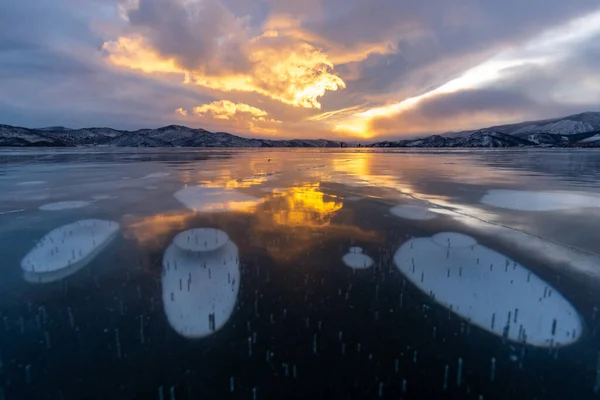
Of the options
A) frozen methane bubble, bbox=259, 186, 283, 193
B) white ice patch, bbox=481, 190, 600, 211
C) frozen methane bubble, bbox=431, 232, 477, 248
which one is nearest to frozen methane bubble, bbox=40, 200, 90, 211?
frozen methane bubble, bbox=259, 186, 283, 193

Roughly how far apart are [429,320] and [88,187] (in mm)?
20131

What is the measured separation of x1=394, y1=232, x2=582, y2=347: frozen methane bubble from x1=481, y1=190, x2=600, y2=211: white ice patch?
22.0 feet

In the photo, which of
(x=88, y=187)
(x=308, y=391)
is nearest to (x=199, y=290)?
(x=308, y=391)

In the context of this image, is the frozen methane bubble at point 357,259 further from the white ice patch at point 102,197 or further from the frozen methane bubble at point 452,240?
the white ice patch at point 102,197

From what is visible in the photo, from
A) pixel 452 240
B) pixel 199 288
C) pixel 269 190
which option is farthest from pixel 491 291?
pixel 269 190

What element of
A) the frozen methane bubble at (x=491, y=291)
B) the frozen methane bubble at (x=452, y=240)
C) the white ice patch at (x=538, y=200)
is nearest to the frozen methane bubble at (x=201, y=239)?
the frozen methane bubble at (x=491, y=291)

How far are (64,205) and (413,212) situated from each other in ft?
48.3

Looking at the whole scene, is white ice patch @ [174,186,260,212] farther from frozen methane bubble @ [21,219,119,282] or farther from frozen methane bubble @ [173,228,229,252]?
→ frozen methane bubble @ [21,219,119,282]

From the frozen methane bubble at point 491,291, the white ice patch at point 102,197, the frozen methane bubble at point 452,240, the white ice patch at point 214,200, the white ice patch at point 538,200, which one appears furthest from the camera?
the white ice patch at point 102,197

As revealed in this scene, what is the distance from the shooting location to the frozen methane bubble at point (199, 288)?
205 inches

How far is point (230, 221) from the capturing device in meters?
11.1

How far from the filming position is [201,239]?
912cm

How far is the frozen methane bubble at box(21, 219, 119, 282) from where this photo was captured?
7.01 meters

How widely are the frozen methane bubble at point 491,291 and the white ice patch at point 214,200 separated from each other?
7694 mm
